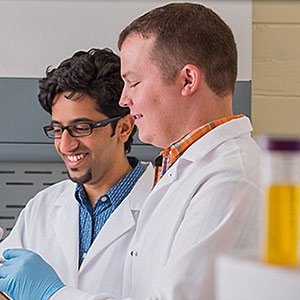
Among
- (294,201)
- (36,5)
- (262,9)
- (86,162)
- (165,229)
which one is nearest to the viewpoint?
(294,201)

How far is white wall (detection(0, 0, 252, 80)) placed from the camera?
176 centimetres

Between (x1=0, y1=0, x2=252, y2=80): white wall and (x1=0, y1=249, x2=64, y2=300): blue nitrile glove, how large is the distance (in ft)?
1.92

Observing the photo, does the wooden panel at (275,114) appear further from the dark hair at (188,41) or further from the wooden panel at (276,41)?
the dark hair at (188,41)

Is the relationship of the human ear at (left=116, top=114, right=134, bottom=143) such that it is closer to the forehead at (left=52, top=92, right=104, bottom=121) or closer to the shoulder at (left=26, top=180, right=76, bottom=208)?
the forehead at (left=52, top=92, right=104, bottom=121)

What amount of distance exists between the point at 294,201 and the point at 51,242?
1279 mm

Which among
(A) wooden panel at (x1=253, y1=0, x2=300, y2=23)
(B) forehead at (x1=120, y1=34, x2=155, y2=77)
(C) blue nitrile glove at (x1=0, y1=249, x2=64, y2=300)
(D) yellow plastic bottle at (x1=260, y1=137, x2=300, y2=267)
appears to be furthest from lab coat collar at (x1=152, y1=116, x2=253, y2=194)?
(A) wooden panel at (x1=253, y1=0, x2=300, y2=23)

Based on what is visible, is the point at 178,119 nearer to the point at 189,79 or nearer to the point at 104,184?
the point at 189,79

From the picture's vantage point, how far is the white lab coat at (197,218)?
1008 mm

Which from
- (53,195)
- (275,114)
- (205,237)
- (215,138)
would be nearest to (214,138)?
(215,138)

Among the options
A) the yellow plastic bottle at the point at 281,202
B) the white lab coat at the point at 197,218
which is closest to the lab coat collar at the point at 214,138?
the white lab coat at the point at 197,218

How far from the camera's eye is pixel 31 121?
1.77 metres

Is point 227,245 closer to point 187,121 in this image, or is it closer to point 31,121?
point 187,121

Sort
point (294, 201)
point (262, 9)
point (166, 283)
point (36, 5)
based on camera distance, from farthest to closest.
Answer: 1. point (262, 9)
2. point (36, 5)
3. point (166, 283)
4. point (294, 201)

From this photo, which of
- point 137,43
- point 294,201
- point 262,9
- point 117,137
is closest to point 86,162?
point 117,137
